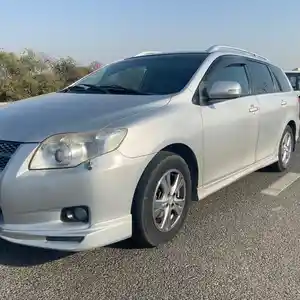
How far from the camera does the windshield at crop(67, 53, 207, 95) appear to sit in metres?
3.67

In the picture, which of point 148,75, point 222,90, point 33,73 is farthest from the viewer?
point 33,73

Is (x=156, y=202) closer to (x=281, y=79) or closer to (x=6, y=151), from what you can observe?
(x=6, y=151)

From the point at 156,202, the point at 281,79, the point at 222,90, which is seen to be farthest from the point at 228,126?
the point at 281,79

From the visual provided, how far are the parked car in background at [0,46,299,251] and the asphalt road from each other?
0.22 metres

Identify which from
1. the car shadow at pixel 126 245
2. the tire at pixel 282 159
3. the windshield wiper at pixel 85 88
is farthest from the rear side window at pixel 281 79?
the car shadow at pixel 126 245

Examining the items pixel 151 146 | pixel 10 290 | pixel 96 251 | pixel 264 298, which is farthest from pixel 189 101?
pixel 10 290

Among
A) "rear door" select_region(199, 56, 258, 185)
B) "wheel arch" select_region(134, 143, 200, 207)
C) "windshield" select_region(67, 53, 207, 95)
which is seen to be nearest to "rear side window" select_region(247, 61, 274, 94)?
"rear door" select_region(199, 56, 258, 185)

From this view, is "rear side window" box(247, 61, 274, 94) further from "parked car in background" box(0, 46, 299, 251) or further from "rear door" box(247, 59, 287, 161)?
"parked car in background" box(0, 46, 299, 251)

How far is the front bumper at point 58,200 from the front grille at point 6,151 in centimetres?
5

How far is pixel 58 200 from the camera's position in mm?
2576

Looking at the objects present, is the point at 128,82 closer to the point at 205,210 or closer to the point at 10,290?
the point at 205,210

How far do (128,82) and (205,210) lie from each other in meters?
1.49

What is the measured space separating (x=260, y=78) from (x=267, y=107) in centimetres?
44

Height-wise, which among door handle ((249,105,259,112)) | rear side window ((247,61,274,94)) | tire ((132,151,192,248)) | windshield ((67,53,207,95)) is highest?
windshield ((67,53,207,95))
